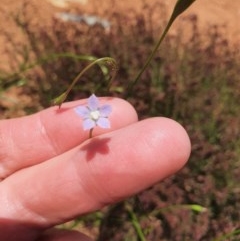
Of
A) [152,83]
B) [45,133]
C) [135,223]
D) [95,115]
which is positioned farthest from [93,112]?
[152,83]

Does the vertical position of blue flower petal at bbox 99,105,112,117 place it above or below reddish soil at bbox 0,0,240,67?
above

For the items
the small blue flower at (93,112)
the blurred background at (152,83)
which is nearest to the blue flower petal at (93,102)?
the small blue flower at (93,112)

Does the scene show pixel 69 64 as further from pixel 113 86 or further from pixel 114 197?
pixel 114 197

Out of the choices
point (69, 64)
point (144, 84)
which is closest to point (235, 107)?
point (144, 84)

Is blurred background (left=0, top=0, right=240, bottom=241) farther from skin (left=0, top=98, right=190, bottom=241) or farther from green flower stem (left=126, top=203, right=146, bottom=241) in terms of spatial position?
skin (left=0, top=98, right=190, bottom=241)

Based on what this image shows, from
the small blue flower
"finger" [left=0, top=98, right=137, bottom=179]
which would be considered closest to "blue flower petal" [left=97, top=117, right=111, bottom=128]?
the small blue flower

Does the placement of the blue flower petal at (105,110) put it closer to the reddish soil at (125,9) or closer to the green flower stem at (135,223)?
the green flower stem at (135,223)

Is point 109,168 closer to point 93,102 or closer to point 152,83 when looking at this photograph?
point 93,102
